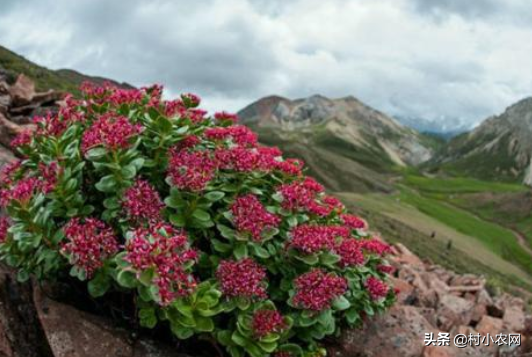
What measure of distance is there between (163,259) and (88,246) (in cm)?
111

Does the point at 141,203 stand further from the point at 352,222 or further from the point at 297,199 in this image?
the point at 352,222

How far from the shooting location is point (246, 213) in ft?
22.0

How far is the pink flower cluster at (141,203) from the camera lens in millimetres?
6195

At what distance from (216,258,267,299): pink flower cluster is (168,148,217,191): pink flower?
3.57ft

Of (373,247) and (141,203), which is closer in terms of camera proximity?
(141,203)

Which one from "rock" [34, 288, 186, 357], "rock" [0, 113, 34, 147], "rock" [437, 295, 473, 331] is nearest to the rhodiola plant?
"rock" [34, 288, 186, 357]

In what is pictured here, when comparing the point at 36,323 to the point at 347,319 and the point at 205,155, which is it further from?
the point at 347,319

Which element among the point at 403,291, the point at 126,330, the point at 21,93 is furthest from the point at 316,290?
the point at 21,93

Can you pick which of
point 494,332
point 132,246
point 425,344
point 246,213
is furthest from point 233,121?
point 494,332

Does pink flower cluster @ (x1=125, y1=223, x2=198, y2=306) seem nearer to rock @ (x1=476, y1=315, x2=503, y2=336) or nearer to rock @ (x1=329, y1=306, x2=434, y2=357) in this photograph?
rock @ (x1=329, y1=306, x2=434, y2=357)

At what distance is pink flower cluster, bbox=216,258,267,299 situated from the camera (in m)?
6.41

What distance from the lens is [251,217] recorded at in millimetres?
6641

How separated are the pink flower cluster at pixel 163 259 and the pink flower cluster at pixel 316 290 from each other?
183 centimetres

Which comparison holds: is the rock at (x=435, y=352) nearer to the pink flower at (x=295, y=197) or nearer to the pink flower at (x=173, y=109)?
the pink flower at (x=295, y=197)
